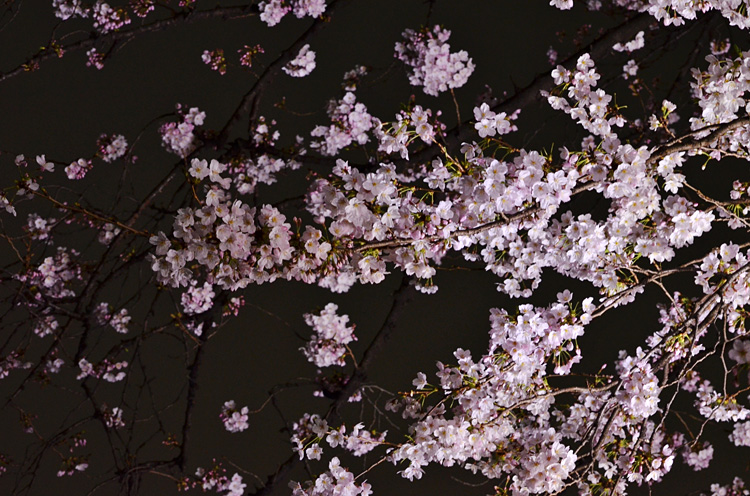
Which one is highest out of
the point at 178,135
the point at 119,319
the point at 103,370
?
the point at 178,135

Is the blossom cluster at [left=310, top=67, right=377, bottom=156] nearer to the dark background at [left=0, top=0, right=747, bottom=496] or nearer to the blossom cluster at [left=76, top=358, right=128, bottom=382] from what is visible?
the dark background at [left=0, top=0, right=747, bottom=496]

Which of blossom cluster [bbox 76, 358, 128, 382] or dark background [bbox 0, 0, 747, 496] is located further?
dark background [bbox 0, 0, 747, 496]

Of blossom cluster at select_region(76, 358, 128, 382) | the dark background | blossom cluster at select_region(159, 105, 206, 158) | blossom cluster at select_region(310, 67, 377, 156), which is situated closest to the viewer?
blossom cluster at select_region(76, 358, 128, 382)

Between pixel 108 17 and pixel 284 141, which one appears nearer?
pixel 108 17

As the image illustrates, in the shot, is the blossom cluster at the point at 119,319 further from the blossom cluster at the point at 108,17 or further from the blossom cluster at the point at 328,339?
the blossom cluster at the point at 108,17

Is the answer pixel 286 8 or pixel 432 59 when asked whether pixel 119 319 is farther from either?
pixel 432 59

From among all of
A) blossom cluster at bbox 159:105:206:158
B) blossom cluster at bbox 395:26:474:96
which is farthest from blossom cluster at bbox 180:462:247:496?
blossom cluster at bbox 395:26:474:96

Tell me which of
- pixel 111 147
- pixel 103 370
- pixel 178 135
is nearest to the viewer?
pixel 103 370

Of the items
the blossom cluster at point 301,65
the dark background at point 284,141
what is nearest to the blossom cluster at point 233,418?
the dark background at point 284,141

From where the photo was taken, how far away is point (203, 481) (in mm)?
3162

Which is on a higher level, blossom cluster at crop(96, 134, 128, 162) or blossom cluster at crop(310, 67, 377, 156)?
blossom cluster at crop(96, 134, 128, 162)

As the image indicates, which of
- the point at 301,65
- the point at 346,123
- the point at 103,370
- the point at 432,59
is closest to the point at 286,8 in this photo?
the point at 301,65

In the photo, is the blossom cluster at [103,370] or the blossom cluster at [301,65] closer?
the blossom cluster at [103,370]

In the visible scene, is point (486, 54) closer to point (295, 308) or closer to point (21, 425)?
point (295, 308)
